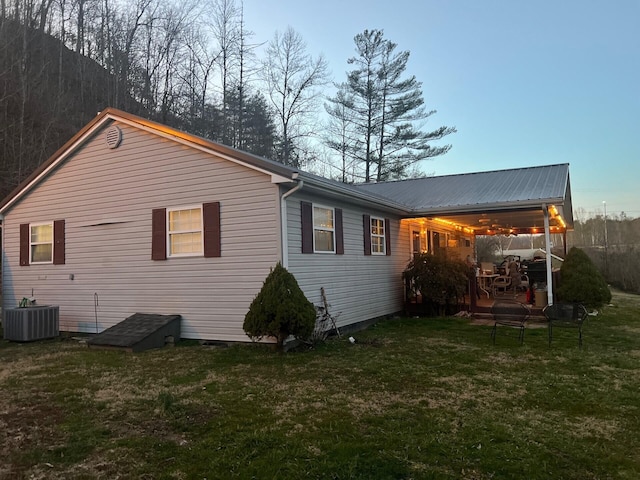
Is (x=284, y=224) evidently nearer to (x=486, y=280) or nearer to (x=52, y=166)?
(x=52, y=166)

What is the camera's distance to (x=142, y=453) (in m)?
3.54

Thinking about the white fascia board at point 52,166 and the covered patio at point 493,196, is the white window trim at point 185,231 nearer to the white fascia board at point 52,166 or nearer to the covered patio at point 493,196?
the white fascia board at point 52,166

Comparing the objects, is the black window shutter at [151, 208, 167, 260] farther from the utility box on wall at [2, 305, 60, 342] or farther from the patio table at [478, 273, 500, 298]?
the patio table at [478, 273, 500, 298]

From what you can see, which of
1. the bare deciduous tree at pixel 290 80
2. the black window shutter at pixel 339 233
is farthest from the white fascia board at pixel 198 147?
the bare deciduous tree at pixel 290 80

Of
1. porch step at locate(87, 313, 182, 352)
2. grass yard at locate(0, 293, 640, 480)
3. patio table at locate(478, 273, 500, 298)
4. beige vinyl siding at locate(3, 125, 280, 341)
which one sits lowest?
grass yard at locate(0, 293, 640, 480)

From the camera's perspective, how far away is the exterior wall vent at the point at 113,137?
360 inches

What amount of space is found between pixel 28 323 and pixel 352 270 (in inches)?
259

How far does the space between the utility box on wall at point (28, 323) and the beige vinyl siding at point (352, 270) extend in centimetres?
554

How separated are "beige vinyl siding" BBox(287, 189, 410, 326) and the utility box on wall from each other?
5.54m

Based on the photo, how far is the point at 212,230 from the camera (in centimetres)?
796

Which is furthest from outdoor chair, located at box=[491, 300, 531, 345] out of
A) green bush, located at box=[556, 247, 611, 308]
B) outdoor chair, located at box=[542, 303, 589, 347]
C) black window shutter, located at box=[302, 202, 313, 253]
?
green bush, located at box=[556, 247, 611, 308]

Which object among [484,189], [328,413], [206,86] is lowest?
[328,413]

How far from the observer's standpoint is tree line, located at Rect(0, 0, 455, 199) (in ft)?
54.9

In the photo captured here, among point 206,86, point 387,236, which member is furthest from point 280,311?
point 206,86
